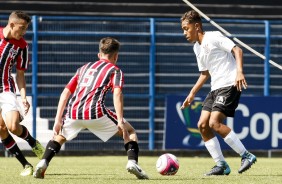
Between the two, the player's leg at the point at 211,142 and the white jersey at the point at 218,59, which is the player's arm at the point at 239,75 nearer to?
the white jersey at the point at 218,59

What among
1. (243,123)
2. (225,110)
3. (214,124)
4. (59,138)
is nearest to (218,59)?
(225,110)

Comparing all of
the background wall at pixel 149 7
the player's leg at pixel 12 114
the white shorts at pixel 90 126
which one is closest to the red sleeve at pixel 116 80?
the white shorts at pixel 90 126

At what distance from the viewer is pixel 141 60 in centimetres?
1764

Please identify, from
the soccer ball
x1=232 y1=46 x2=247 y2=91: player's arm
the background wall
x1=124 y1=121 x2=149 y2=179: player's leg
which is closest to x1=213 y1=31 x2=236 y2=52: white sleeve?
x1=232 y1=46 x2=247 y2=91: player's arm

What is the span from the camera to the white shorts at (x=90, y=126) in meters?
9.32

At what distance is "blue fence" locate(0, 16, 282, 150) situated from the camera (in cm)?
1714

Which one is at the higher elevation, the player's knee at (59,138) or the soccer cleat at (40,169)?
the player's knee at (59,138)

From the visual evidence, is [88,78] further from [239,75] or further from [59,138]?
[239,75]

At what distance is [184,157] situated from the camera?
16938 mm

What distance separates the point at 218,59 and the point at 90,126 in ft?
6.20

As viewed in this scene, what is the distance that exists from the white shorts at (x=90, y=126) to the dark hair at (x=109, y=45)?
0.66m

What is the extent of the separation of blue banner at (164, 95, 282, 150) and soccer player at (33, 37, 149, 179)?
24.1 ft

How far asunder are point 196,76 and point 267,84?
1.36 m

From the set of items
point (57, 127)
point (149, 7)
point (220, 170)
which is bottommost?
point (220, 170)
